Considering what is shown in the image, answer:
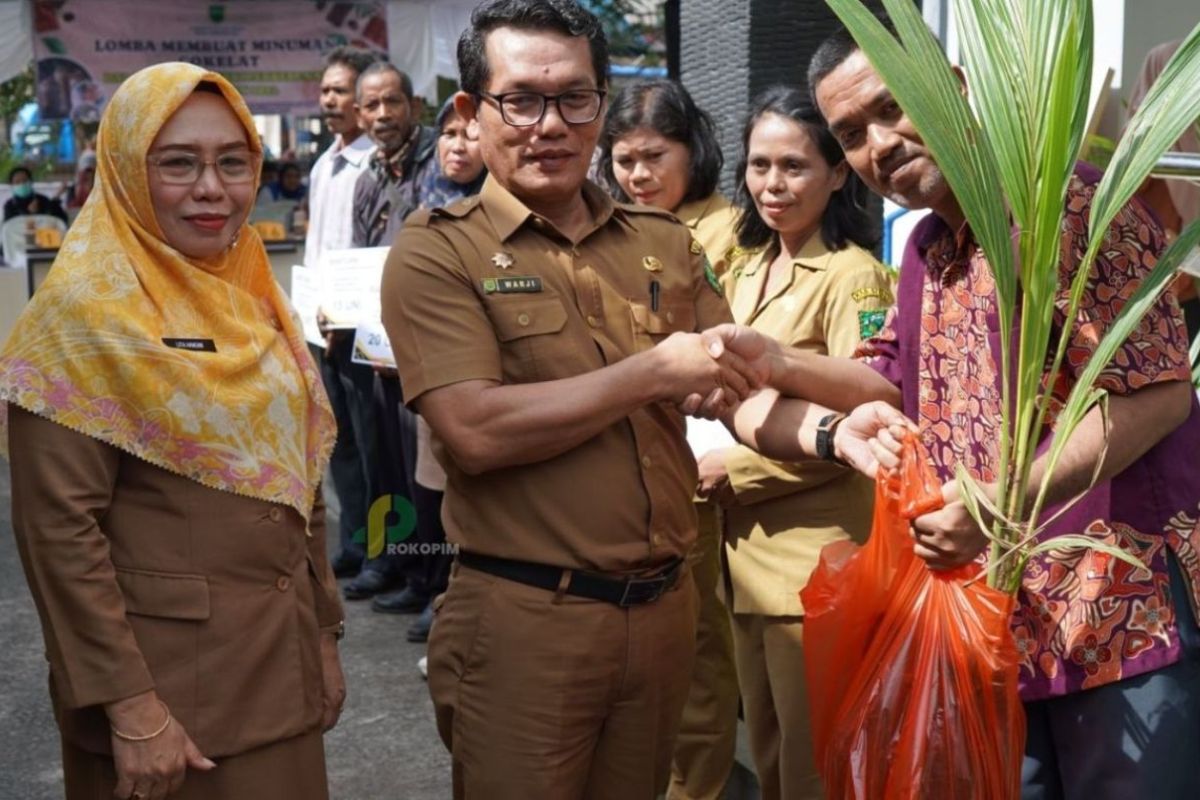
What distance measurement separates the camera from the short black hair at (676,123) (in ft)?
14.8

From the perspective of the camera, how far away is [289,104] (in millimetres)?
12312

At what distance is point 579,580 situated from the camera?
278cm

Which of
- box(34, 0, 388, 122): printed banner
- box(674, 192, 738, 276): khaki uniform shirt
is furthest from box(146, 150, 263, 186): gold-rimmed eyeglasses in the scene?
box(34, 0, 388, 122): printed banner

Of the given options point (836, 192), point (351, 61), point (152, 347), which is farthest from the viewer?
point (351, 61)

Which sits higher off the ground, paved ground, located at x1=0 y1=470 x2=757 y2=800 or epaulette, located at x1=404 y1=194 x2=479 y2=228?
epaulette, located at x1=404 y1=194 x2=479 y2=228

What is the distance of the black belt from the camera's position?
109 inches

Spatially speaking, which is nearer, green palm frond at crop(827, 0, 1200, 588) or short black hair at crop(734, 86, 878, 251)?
green palm frond at crop(827, 0, 1200, 588)

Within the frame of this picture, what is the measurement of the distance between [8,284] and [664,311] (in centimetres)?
1035

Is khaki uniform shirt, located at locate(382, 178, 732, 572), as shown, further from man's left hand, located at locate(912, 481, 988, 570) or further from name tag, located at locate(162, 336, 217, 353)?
man's left hand, located at locate(912, 481, 988, 570)

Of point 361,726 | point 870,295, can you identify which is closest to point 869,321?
point 870,295

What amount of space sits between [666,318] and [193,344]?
886 millimetres

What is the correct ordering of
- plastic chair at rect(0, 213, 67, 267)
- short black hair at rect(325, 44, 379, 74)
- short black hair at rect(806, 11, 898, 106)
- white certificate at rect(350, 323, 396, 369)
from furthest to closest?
plastic chair at rect(0, 213, 67, 267) → short black hair at rect(325, 44, 379, 74) → white certificate at rect(350, 323, 396, 369) → short black hair at rect(806, 11, 898, 106)

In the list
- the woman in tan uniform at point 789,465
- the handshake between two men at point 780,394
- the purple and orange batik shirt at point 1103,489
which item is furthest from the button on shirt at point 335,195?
the purple and orange batik shirt at point 1103,489

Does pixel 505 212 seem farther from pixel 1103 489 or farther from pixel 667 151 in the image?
pixel 667 151
